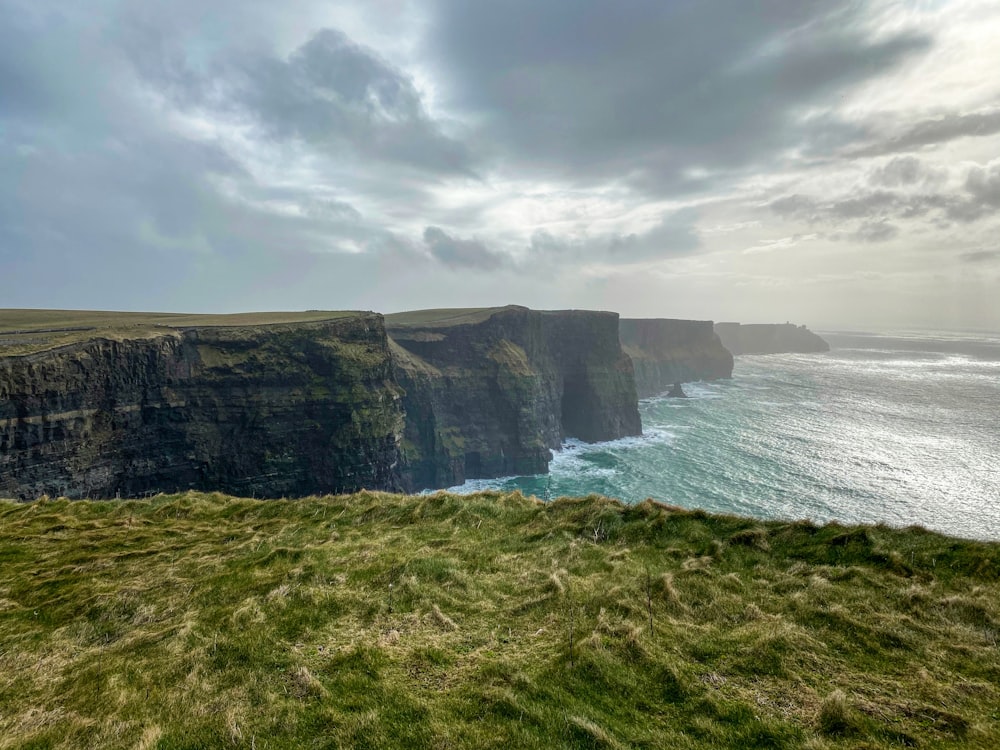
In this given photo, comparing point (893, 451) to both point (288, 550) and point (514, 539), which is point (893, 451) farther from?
point (288, 550)

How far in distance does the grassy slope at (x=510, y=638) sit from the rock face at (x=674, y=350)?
166 metres

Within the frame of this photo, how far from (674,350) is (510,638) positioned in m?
199

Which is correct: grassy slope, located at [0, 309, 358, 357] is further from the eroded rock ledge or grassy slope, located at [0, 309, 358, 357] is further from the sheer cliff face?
the sheer cliff face

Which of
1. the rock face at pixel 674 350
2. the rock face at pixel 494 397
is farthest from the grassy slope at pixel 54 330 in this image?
the rock face at pixel 674 350

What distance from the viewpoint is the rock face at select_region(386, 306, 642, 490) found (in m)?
85.4

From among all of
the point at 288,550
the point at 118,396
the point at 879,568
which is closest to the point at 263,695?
the point at 288,550

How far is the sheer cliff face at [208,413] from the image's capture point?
39812 millimetres

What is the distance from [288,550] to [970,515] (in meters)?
75.9

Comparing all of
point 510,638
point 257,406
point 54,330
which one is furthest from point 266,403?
point 510,638

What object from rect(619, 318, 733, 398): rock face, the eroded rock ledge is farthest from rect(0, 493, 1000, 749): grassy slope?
rect(619, 318, 733, 398): rock face

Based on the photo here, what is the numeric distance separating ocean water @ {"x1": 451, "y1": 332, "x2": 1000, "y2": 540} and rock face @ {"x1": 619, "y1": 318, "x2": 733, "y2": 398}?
124 ft

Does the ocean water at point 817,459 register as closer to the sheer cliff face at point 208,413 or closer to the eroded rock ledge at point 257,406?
the eroded rock ledge at point 257,406

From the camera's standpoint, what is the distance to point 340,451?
59.8 metres

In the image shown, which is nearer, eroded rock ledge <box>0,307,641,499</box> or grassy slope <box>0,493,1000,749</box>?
grassy slope <box>0,493,1000,749</box>
